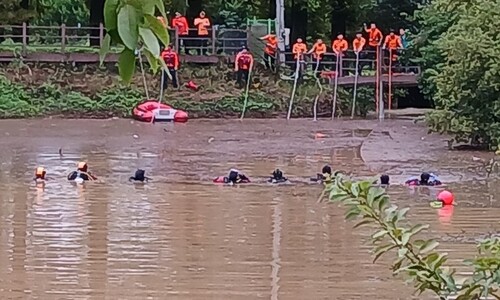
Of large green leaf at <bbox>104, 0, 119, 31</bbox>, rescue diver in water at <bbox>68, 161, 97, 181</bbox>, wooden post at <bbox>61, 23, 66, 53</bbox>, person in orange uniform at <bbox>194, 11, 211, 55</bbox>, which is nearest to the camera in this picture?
large green leaf at <bbox>104, 0, 119, 31</bbox>

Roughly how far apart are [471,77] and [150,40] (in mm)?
22578

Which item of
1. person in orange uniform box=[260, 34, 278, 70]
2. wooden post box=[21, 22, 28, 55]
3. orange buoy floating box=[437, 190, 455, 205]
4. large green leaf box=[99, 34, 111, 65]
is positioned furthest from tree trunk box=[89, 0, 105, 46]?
person in orange uniform box=[260, 34, 278, 70]

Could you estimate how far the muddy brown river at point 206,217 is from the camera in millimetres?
8750

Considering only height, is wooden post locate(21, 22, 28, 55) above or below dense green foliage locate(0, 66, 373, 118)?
above

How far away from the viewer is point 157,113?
1209 inches

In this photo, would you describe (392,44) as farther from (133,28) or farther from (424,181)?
(133,28)

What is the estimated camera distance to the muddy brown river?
8.75 metres

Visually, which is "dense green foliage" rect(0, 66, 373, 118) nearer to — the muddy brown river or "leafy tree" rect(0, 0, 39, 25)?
"leafy tree" rect(0, 0, 39, 25)

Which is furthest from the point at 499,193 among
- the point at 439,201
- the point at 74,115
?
the point at 74,115

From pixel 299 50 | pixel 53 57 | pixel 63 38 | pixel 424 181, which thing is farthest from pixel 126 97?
pixel 424 181

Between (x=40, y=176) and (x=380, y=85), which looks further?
(x=380, y=85)

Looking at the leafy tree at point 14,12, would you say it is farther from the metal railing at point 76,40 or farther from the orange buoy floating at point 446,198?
the orange buoy floating at point 446,198

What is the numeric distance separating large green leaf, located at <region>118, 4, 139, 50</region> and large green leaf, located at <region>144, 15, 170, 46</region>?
0.02m

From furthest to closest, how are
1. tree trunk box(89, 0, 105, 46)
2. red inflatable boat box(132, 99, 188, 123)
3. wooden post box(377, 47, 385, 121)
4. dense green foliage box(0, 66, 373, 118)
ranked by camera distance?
wooden post box(377, 47, 385, 121)
dense green foliage box(0, 66, 373, 118)
red inflatable boat box(132, 99, 188, 123)
tree trunk box(89, 0, 105, 46)
